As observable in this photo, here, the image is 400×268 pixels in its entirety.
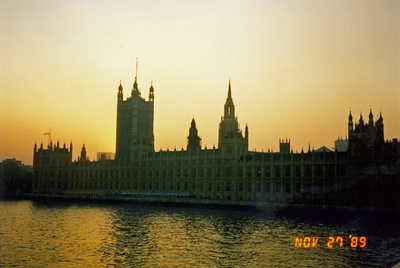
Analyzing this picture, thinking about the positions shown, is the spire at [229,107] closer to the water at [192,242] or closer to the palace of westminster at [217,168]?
the palace of westminster at [217,168]

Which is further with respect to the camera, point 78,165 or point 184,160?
point 78,165

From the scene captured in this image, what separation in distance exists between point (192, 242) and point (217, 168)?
68553 millimetres

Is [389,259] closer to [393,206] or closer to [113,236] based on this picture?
[113,236]

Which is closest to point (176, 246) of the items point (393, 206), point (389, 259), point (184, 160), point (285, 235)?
point (285, 235)

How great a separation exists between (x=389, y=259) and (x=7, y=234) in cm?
4286

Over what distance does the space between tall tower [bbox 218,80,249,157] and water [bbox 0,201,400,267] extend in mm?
45602

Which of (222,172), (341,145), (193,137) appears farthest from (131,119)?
(341,145)

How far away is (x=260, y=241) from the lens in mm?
47906

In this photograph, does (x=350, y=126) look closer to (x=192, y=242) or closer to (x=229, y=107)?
(x=229, y=107)

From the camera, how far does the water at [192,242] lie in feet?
125

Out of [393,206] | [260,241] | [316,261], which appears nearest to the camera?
[316,261]

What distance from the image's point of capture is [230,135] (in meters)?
117

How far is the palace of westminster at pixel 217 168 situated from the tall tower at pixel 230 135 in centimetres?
27
